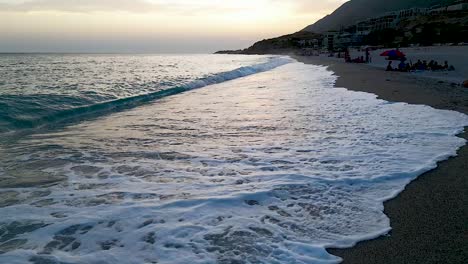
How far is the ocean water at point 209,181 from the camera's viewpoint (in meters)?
3.08

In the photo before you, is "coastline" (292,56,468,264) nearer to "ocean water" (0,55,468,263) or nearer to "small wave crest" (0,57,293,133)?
"ocean water" (0,55,468,263)

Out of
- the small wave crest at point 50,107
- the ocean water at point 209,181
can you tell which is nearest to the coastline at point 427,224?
the ocean water at point 209,181

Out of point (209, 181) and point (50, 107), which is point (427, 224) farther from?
point (50, 107)

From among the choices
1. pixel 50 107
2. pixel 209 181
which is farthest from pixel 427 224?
pixel 50 107

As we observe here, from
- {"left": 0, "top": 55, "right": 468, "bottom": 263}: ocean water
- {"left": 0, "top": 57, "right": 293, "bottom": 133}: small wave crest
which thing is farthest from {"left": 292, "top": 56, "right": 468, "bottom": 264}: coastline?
{"left": 0, "top": 57, "right": 293, "bottom": 133}: small wave crest

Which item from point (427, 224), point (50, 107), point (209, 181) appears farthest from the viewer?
point (50, 107)

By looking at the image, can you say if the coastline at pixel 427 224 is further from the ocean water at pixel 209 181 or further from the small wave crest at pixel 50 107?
the small wave crest at pixel 50 107

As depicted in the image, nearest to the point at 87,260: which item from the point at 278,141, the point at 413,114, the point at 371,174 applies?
the point at 371,174

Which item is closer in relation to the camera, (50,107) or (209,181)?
(209,181)

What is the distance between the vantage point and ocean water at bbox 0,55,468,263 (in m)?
3.08

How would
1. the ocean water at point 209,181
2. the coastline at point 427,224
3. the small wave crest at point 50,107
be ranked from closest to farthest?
1. the coastline at point 427,224
2. the ocean water at point 209,181
3. the small wave crest at point 50,107

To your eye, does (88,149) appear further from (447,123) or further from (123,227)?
(447,123)

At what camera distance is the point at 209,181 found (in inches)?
181

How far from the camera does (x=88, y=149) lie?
20.7 ft
